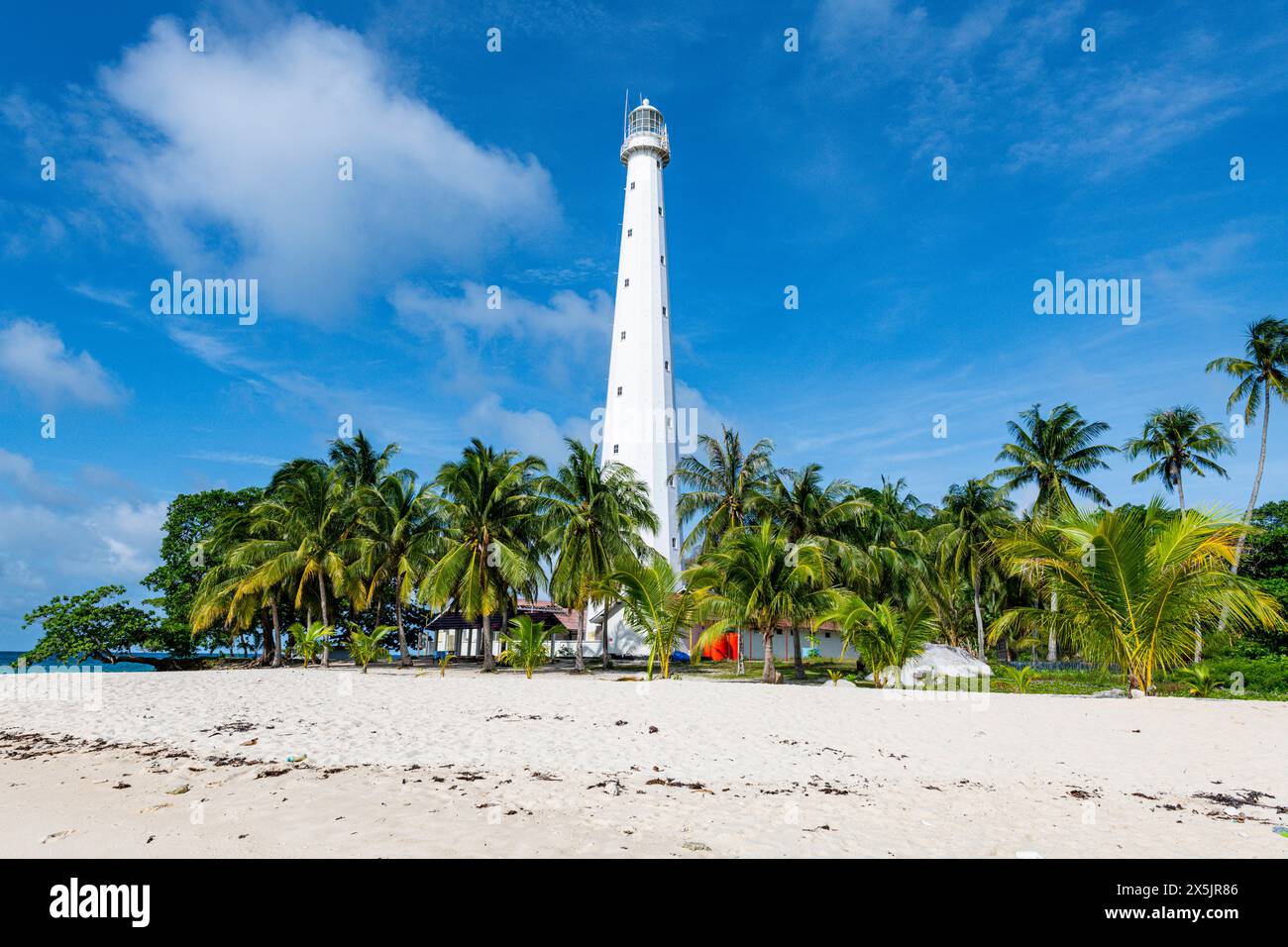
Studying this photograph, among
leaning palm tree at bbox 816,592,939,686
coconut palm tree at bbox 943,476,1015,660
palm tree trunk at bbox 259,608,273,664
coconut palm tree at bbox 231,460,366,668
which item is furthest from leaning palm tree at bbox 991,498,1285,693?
palm tree trunk at bbox 259,608,273,664

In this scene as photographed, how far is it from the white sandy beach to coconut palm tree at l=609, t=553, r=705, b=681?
5.64m

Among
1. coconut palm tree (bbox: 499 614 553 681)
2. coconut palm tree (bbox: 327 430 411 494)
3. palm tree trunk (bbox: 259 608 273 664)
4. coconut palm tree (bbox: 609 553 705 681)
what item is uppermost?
coconut palm tree (bbox: 327 430 411 494)

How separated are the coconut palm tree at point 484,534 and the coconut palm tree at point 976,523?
19827 millimetres

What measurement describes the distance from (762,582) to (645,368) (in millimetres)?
17498

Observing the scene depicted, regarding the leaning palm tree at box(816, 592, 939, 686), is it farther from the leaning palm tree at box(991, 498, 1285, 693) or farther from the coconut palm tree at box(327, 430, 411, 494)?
the coconut palm tree at box(327, 430, 411, 494)

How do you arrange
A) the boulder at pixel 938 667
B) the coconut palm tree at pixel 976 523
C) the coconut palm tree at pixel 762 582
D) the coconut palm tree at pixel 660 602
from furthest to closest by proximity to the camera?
the coconut palm tree at pixel 976 523 < the coconut palm tree at pixel 660 602 < the coconut palm tree at pixel 762 582 < the boulder at pixel 938 667

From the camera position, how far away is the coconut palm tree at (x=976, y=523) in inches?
1286

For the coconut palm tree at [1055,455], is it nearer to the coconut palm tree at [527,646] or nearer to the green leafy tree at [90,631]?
the coconut palm tree at [527,646]

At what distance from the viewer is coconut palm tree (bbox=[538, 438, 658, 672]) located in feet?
85.1

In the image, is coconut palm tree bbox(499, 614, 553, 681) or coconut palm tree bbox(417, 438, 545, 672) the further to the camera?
coconut palm tree bbox(417, 438, 545, 672)

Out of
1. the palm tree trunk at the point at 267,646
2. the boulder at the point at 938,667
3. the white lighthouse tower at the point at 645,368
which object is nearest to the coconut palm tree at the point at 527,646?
the boulder at the point at 938,667

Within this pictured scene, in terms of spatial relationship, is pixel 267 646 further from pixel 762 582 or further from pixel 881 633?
pixel 881 633

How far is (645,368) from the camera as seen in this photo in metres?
34.8
